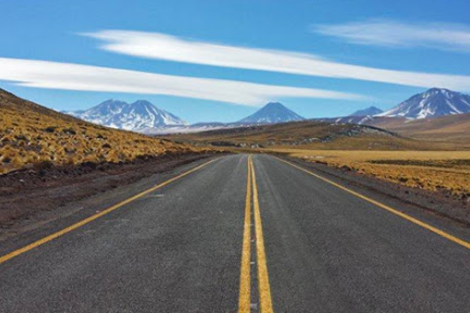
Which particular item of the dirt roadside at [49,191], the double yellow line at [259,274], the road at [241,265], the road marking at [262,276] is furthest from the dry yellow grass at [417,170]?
the dirt roadside at [49,191]

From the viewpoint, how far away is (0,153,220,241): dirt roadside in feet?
31.9

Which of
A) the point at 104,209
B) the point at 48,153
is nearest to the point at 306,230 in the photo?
the point at 104,209

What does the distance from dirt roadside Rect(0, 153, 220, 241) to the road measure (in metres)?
1.34

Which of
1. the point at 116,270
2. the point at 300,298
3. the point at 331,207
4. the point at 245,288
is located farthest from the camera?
the point at 331,207

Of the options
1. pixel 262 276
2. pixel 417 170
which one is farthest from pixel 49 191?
pixel 417 170

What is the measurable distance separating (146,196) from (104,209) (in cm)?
290

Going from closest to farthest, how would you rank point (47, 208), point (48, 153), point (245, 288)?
point (245, 288)
point (47, 208)
point (48, 153)

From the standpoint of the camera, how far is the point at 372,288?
5523mm

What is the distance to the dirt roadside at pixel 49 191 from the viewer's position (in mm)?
9712

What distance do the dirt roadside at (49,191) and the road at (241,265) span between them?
1.34 meters

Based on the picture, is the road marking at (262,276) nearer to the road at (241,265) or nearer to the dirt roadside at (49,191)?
the road at (241,265)

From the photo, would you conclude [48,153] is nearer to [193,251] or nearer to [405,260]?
[193,251]

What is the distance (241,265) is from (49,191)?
10273 mm

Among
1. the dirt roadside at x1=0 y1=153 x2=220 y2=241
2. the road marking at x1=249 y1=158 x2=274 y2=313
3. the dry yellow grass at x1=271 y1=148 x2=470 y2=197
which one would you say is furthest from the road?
the dry yellow grass at x1=271 y1=148 x2=470 y2=197
